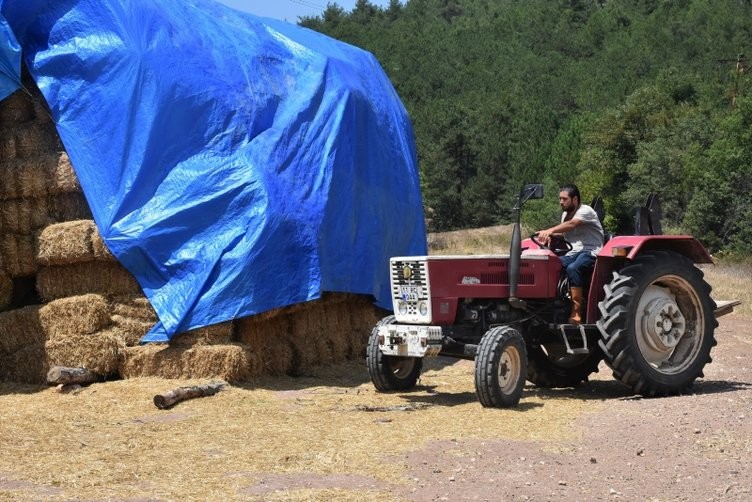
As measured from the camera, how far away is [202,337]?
11.1 m

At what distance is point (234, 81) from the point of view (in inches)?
488

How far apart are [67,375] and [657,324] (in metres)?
6.15

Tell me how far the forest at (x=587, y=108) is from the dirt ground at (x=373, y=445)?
10.5 ft

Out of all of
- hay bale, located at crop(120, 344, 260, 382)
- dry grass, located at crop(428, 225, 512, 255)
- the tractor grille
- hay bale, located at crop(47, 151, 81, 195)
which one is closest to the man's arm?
the tractor grille

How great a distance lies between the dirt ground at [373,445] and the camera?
618 centimetres

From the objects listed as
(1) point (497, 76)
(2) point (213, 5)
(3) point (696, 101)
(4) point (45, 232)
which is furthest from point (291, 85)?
(1) point (497, 76)

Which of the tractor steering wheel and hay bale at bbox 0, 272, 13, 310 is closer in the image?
the tractor steering wheel

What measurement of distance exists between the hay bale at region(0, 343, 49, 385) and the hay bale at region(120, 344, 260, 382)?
105 centimetres

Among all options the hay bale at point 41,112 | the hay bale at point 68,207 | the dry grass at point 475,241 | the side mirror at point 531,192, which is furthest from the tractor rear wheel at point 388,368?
the dry grass at point 475,241

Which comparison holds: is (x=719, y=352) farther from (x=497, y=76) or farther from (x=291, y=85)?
(x=497, y=76)

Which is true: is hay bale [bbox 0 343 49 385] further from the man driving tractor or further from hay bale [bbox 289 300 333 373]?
the man driving tractor

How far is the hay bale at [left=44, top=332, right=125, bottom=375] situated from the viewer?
11.2 meters

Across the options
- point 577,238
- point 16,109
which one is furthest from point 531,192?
point 16,109

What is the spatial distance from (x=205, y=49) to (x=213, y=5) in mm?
1509
